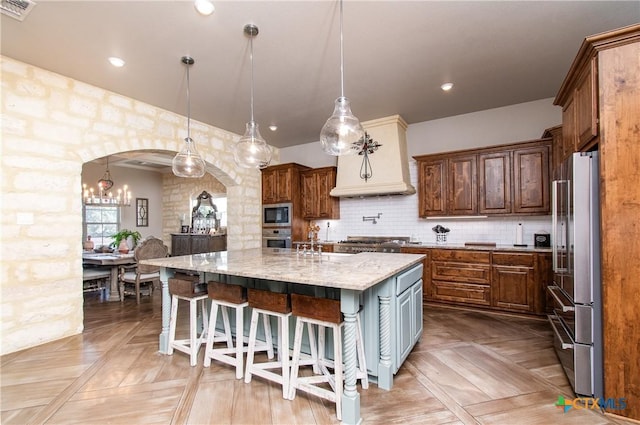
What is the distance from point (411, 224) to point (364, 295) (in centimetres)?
304

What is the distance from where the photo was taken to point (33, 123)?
307 cm

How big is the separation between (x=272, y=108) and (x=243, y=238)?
249 centimetres

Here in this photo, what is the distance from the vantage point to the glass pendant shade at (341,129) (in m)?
2.29

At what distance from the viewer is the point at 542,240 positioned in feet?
13.0

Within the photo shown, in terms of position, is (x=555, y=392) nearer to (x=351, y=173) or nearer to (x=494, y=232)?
(x=494, y=232)

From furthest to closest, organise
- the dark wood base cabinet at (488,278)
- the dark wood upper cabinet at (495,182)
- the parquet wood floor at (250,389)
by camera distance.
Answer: the dark wood upper cabinet at (495,182), the dark wood base cabinet at (488,278), the parquet wood floor at (250,389)

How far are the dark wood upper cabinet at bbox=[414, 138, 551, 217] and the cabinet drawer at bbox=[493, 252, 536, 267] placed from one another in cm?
63

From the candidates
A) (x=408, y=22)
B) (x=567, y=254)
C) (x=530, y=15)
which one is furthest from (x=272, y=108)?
(x=567, y=254)

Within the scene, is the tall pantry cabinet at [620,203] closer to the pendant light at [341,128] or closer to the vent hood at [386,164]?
the pendant light at [341,128]

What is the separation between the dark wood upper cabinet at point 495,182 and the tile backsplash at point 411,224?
347 mm

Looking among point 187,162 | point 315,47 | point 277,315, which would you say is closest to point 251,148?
point 187,162

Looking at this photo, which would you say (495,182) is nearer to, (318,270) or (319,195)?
(319,195)

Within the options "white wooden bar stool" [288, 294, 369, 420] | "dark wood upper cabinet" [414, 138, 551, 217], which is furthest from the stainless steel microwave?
"white wooden bar stool" [288, 294, 369, 420]

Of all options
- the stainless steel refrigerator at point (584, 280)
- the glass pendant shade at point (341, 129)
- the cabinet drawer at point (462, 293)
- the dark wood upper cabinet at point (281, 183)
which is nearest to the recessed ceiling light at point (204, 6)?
the glass pendant shade at point (341, 129)
